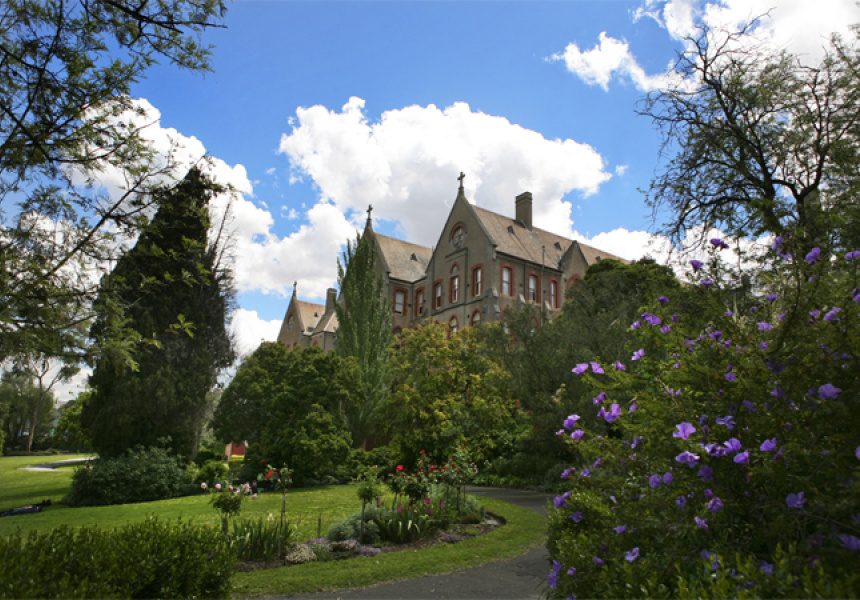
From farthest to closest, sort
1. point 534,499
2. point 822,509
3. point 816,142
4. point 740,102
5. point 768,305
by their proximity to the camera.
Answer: point 534,499
point 740,102
point 816,142
point 768,305
point 822,509

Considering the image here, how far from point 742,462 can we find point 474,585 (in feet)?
18.5

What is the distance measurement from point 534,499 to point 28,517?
1520 cm

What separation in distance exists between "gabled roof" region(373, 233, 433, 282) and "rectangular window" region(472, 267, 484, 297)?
26.9 ft

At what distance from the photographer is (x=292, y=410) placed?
20578 mm

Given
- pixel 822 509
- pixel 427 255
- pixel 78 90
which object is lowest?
pixel 822 509

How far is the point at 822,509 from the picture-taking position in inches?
117

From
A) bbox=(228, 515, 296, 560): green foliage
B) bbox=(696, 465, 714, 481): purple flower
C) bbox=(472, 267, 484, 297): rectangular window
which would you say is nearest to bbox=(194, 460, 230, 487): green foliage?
bbox=(228, 515, 296, 560): green foliage

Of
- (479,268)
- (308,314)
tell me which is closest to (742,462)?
(479,268)

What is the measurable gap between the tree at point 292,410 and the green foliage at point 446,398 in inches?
98.7

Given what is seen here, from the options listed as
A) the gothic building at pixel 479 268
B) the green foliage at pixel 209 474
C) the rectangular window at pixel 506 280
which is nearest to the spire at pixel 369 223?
the gothic building at pixel 479 268

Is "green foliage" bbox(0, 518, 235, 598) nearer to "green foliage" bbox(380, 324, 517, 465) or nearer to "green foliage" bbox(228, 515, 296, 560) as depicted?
"green foliage" bbox(228, 515, 296, 560)

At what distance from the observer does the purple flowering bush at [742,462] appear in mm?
2873

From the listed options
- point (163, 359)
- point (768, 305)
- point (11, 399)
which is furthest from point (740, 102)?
point (11, 399)

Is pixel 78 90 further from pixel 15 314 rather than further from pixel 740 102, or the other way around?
pixel 740 102
